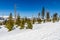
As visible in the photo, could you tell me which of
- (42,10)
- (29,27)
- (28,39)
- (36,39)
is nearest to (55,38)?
(36,39)

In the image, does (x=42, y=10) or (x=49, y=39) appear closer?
(x=49, y=39)

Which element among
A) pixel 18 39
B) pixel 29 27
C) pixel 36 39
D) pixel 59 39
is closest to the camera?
pixel 59 39

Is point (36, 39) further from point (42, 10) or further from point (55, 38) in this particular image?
point (42, 10)

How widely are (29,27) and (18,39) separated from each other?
30.5 feet

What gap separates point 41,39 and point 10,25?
1087 cm

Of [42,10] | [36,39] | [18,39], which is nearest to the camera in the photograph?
[36,39]

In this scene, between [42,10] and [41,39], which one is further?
[42,10]

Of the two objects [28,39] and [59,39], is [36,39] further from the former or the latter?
[59,39]

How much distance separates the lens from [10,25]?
19.2m

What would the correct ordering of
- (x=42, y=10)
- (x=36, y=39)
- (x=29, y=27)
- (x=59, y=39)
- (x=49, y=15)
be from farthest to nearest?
(x=42, y=10) < (x=49, y=15) < (x=29, y=27) < (x=36, y=39) < (x=59, y=39)

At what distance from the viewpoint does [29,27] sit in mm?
18953

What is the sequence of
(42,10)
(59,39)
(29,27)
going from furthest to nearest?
(42,10) < (29,27) < (59,39)

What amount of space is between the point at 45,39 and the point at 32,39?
91cm

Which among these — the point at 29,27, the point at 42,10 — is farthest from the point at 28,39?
the point at 42,10
